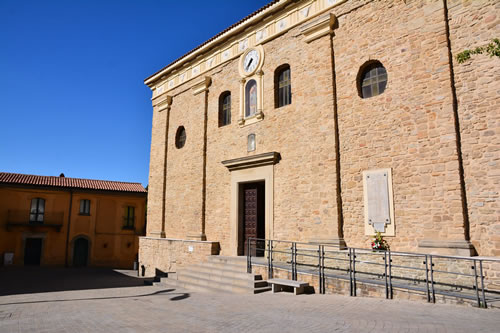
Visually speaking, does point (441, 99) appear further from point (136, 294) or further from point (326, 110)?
point (136, 294)

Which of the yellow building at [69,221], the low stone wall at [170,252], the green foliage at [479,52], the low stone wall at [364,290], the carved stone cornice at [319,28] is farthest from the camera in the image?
the yellow building at [69,221]

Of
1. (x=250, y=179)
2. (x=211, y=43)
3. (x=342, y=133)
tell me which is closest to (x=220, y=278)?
(x=250, y=179)

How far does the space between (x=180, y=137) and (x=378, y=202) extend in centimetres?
1061

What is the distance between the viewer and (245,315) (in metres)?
6.20

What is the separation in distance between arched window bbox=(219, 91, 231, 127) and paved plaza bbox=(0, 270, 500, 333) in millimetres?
7798

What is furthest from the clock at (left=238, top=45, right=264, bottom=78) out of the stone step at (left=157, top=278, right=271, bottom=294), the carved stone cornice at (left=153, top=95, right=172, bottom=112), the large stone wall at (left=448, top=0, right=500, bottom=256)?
the stone step at (left=157, top=278, right=271, bottom=294)

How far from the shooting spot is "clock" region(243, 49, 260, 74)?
13.3m

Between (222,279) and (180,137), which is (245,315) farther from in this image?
(180,137)

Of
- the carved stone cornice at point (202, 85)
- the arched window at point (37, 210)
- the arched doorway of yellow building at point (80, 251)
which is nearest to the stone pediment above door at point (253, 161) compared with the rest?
the carved stone cornice at point (202, 85)

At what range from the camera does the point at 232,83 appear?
47.0 feet

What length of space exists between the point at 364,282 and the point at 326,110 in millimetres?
5142

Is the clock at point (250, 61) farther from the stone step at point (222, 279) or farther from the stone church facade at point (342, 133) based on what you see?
the stone step at point (222, 279)

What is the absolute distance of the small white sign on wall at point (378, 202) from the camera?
8953 millimetres

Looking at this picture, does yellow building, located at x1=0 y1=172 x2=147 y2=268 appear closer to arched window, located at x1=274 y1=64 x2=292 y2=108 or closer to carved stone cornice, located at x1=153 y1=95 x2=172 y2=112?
carved stone cornice, located at x1=153 y1=95 x2=172 y2=112
